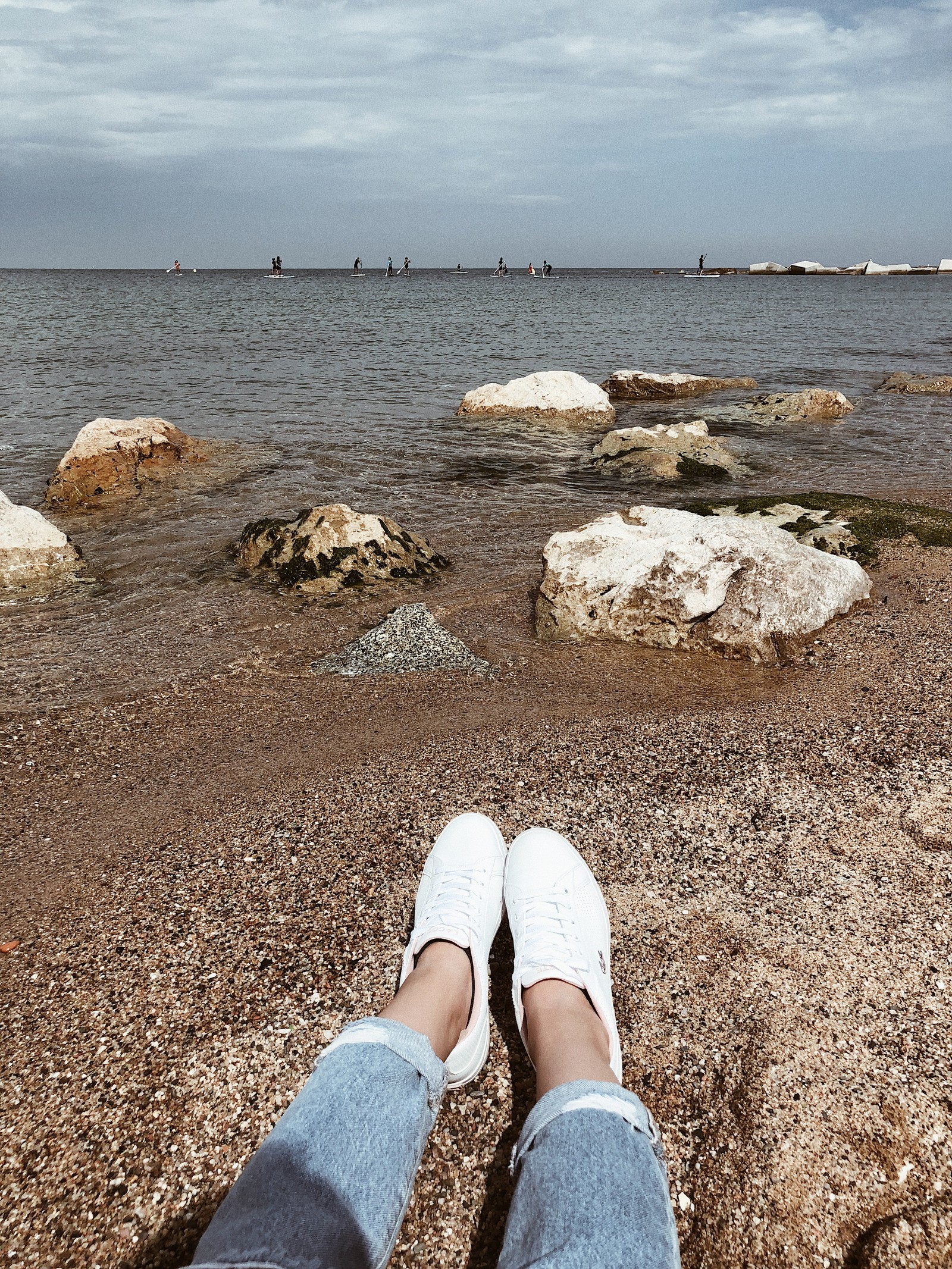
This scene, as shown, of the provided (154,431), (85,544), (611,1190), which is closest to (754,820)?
(611,1190)

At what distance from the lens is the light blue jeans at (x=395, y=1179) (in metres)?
1.28

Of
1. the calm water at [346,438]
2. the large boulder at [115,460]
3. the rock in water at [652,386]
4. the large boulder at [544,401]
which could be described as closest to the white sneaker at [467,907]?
the calm water at [346,438]

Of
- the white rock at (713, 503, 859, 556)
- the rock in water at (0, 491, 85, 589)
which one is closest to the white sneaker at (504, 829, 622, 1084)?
the white rock at (713, 503, 859, 556)

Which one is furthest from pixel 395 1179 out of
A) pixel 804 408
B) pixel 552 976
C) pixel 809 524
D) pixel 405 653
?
pixel 804 408

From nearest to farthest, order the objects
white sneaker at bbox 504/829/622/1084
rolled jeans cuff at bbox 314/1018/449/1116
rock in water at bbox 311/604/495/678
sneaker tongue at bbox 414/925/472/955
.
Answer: rolled jeans cuff at bbox 314/1018/449/1116 < white sneaker at bbox 504/829/622/1084 < sneaker tongue at bbox 414/925/472/955 < rock in water at bbox 311/604/495/678

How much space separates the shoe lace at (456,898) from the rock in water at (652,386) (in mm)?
15001

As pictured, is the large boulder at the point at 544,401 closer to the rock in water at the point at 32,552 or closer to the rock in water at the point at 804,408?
the rock in water at the point at 804,408

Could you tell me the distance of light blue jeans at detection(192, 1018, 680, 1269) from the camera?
1276 mm

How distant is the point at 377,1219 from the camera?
1.39 m

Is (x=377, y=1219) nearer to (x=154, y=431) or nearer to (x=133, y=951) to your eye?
(x=133, y=951)

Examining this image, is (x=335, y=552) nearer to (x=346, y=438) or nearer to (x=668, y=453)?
(x=668, y=453)

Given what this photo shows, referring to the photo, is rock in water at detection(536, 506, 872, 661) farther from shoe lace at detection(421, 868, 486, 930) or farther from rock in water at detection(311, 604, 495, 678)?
shoe lace at detection(421, 868, 486, 930)

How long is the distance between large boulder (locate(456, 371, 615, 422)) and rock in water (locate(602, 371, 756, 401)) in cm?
249

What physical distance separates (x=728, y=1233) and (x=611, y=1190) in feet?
1.48
